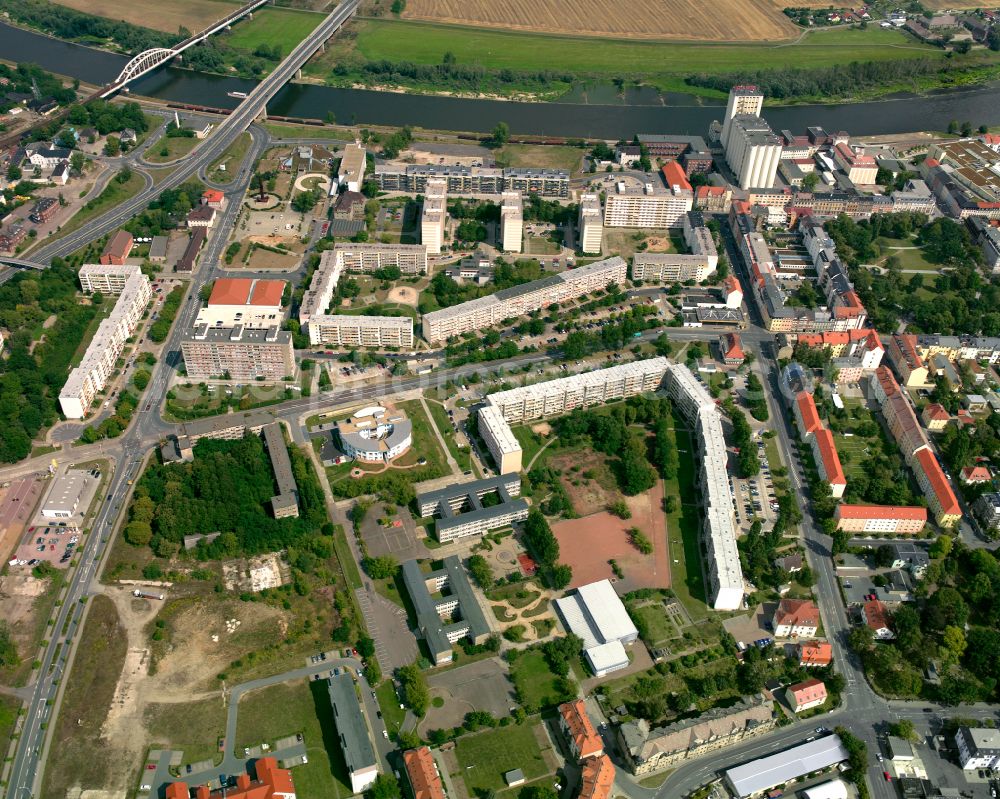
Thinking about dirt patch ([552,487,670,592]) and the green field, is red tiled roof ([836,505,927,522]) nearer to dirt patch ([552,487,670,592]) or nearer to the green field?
dirt patch ([552,487,670,592])

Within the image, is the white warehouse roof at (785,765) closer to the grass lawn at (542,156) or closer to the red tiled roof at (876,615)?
the red tiled roof at (876,615)

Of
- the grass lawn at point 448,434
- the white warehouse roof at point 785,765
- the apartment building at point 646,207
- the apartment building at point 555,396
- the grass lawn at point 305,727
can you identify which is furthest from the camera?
the apartment building at point 646,207

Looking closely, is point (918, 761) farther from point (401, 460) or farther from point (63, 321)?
point (63, 321)

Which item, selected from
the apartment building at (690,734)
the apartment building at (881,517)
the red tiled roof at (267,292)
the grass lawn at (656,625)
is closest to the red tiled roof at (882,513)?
the apartment building at (881,517)

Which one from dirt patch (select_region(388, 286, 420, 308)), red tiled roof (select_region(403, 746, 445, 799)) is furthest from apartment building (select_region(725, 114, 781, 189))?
red tiled roof (select_region(403, 746, 445, 799))

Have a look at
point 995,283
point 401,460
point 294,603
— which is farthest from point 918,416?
point 294,603
